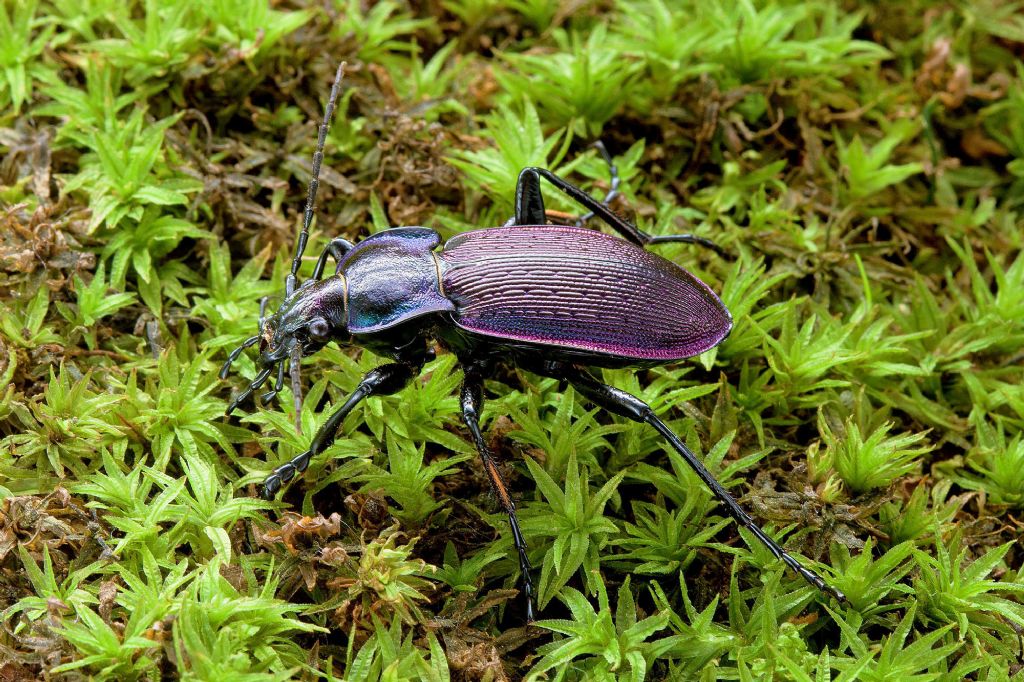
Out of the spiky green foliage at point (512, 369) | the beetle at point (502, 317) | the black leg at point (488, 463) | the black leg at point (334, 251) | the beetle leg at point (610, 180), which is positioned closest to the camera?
the spiky green foliage at point (512, 369)

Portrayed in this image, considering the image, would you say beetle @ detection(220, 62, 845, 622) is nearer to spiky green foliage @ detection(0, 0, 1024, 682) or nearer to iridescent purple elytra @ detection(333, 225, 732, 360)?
iridescent purple elytra @ detection(333, 225, 732, 360)

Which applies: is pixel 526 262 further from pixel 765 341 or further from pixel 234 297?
pixel 234 297

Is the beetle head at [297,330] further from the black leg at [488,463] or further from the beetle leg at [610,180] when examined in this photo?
the beetle leg at [610,180]

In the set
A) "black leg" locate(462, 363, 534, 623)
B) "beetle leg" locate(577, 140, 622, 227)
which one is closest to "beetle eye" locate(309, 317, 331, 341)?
"black leg" locate(462, 363, 534, 623)

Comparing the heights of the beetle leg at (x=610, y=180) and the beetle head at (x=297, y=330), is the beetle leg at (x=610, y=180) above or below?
above

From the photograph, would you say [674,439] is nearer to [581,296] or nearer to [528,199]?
[581,296]

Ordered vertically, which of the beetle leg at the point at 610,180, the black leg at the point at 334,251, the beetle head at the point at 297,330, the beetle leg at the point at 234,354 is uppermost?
the beetle leg at the point at 610,180

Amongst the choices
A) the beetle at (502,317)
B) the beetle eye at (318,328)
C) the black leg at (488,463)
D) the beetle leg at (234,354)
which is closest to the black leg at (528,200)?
the beetle at (502,317)
